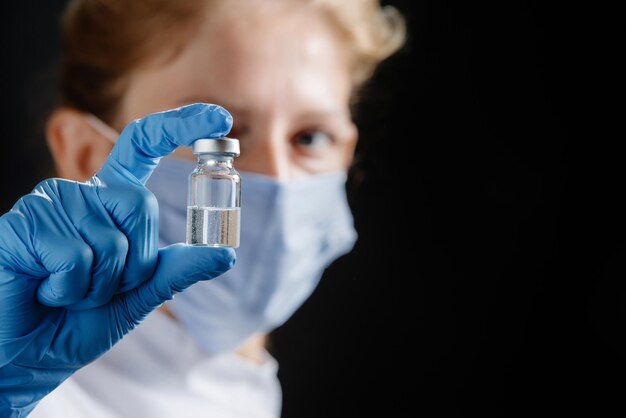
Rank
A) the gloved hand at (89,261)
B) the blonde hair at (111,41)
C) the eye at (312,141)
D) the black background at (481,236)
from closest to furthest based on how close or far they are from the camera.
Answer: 1. the gloved hand at (89,261)
2. the blonde hair at (111,41)
3. the eye at (312,141)
4. the black background at (481,236)

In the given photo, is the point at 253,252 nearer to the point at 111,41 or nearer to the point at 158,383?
the point at 158,383

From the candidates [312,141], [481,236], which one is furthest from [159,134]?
[481,236]

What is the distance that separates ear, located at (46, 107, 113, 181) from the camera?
1.38 meters

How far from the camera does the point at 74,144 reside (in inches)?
54.6

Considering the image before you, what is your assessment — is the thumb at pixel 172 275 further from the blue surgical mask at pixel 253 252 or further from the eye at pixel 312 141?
the eye at pixel 312 141

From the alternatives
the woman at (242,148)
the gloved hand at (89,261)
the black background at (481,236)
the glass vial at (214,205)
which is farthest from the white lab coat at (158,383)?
the glass vial at (214,205)

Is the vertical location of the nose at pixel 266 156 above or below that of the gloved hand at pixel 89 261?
above

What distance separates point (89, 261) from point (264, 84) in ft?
2.20

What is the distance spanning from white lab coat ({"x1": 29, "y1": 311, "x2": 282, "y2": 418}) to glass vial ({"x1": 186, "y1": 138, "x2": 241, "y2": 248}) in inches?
17.5

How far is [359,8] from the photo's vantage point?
5.18ft

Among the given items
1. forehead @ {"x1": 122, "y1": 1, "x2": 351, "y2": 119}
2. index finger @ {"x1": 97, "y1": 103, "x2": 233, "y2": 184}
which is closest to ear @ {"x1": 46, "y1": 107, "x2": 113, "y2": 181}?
forehead @ {"x1": 122, "y1": 1, "x2": 351, "y2": 119}

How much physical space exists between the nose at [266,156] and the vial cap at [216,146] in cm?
50

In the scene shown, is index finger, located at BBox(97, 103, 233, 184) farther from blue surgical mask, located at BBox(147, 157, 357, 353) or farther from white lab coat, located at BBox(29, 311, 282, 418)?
white lab coat, located at BBox(29, 311, 282, 418)

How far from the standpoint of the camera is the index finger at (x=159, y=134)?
963 mm
